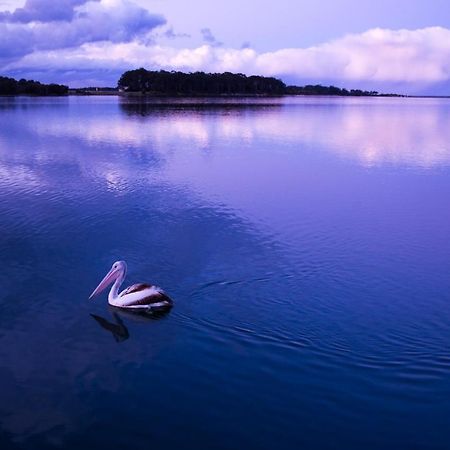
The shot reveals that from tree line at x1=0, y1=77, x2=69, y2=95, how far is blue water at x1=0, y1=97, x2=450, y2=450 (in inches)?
5696

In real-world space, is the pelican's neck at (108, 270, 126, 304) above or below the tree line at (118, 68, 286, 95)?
below

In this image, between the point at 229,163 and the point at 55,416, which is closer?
the point at 55,416

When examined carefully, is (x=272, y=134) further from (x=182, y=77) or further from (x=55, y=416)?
(x=182, y=77)

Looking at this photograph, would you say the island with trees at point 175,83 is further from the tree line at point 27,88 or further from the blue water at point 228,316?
the blue water at point 228,316

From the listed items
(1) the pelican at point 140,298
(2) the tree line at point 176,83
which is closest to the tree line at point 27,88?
(2) the tree line at point 176,83

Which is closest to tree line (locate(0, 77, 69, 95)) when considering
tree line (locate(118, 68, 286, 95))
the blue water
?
tree line (locate(118, 68, 286, 95))

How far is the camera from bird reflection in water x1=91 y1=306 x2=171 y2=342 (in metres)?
11.4

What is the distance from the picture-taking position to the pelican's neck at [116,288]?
12372mm

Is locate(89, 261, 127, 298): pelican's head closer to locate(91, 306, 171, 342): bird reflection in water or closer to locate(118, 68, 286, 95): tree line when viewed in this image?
locate(91, 306, 171, 342): bird reflection in water

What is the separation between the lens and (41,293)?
42.3 feet

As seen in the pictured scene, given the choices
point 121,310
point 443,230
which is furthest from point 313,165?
point 121,310

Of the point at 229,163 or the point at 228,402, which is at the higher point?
the point at 229,163

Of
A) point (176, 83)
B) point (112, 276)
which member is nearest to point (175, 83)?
point (176, 83)

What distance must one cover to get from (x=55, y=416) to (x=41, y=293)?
16.0 feet
